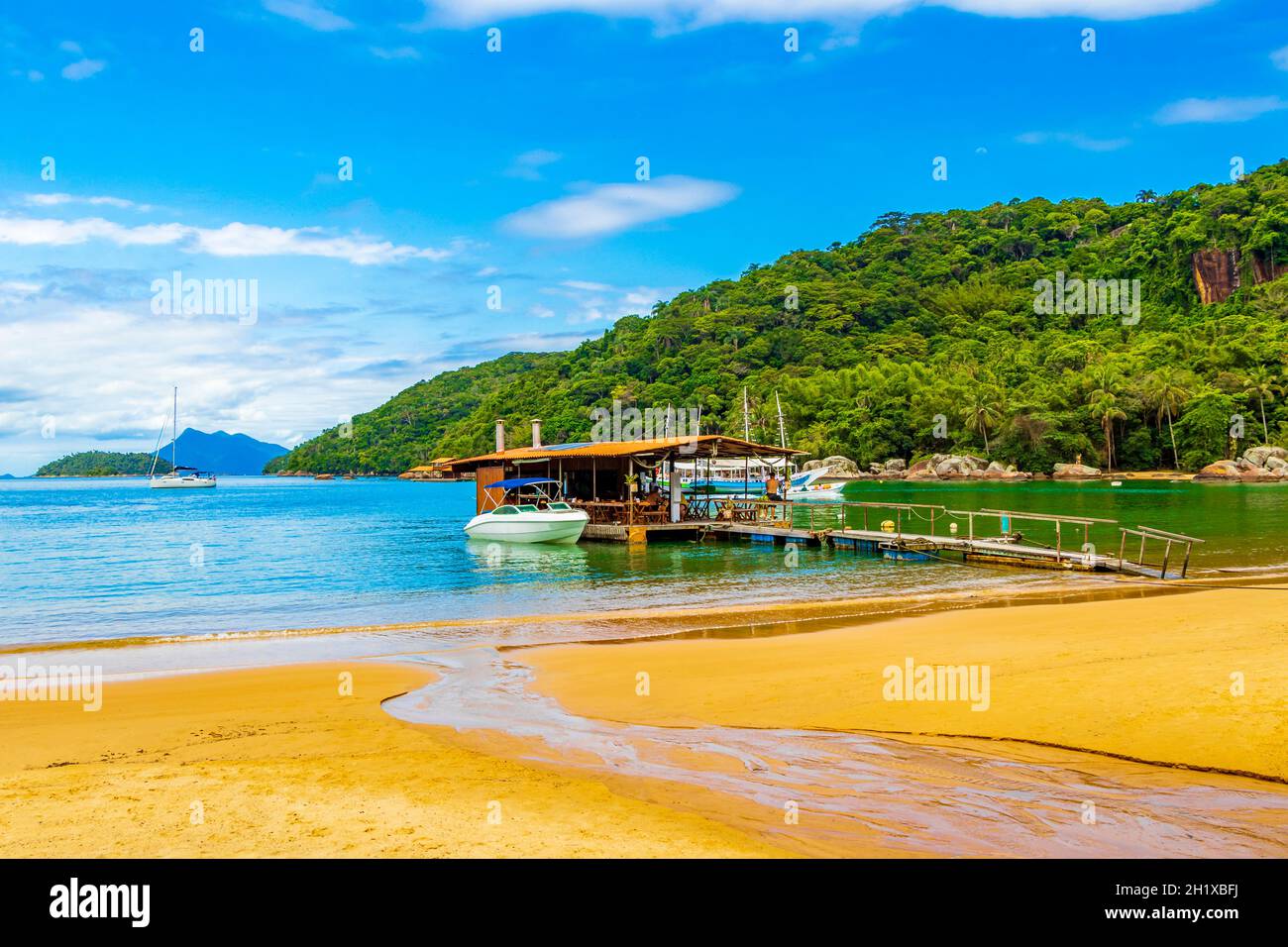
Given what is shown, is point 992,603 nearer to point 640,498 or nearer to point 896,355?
point 640,498

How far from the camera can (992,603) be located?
67.2 ft

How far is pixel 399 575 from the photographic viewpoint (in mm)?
30016

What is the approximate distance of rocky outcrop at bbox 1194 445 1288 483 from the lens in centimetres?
8756

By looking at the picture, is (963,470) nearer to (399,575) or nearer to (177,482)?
(399,575)

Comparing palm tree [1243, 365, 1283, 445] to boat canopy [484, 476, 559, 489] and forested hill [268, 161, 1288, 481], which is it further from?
boat canopy [484, 476, 559, 489]

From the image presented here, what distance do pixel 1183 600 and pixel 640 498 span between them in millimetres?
26754

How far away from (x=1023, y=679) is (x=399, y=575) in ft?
76.6

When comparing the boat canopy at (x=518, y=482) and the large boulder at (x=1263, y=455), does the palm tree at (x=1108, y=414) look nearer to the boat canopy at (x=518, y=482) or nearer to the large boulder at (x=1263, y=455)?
the large boulder at (x=1263, y=455)

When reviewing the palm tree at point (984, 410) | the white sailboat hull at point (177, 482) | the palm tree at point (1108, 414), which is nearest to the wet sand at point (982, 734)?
the palm tree at point (1108, 414)

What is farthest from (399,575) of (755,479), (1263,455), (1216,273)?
(1216,273)

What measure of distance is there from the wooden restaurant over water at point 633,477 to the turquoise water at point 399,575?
55.6 inches

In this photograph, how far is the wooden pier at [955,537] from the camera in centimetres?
2533
